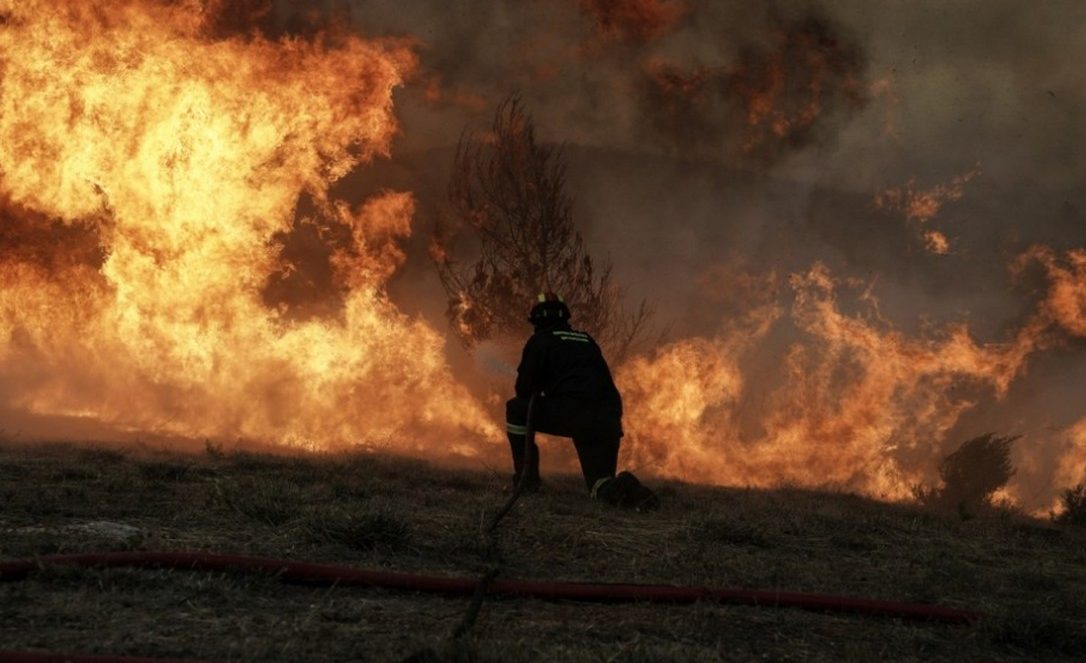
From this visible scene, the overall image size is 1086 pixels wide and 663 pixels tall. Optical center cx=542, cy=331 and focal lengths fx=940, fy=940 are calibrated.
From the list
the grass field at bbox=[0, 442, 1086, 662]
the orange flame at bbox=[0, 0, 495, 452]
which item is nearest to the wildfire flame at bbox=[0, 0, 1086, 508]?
the orange flame at bbox=[0, 0, 495, 452]

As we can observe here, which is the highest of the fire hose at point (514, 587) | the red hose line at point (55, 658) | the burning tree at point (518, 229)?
the burning tree at point (518, 229)

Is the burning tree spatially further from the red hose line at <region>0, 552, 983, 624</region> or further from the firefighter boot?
the red hose line at <region>0, 552, 983, 624</region>

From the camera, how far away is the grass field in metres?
3.52

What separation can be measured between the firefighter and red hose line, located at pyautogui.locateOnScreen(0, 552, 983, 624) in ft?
12.5

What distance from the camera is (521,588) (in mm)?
4309

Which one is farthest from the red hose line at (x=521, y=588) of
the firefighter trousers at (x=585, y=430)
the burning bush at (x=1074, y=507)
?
the burning bush at (x=1074, y=507)

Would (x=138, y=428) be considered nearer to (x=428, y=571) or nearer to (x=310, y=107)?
(x=310, y=107)

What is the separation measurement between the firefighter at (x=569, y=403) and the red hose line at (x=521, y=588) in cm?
382

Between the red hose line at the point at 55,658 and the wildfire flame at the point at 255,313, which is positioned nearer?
the red hose line at the point at 55,658

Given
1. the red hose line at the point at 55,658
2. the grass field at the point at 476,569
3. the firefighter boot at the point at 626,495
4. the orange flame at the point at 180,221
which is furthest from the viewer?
the orange flame at the point at 180,221

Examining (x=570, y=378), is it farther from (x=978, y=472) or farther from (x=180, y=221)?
(x=978, y=472)

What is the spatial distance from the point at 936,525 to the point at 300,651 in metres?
6.37

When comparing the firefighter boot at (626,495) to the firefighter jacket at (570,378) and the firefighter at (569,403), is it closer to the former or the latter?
the firefighter at (569,403)

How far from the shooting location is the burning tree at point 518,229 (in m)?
18.3
